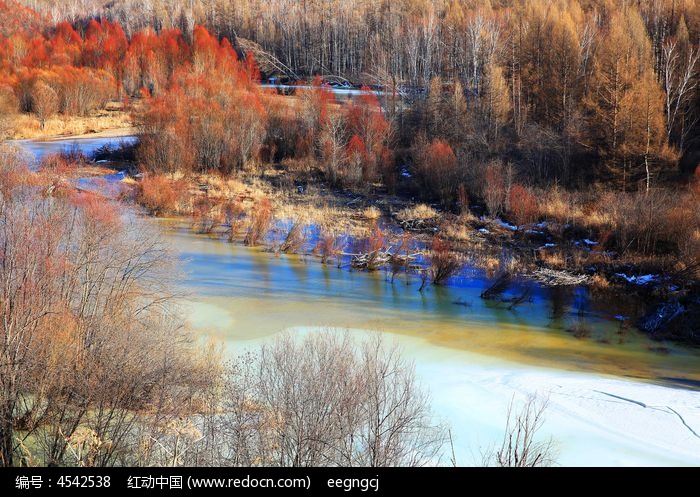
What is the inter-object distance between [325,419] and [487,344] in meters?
7.36

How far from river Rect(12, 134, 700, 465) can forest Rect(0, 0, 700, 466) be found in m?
0.85

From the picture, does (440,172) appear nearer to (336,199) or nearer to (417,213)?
(417,213)

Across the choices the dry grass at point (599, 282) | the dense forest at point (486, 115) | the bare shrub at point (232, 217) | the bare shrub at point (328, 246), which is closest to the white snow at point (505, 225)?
the dense forest at point (486, 115)

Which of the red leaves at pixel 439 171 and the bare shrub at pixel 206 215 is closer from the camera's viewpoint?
the bare shrub at pixel 206 215

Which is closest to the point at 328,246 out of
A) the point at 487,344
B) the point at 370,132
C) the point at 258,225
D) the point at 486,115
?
the point at 258,225

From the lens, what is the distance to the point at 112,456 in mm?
9461

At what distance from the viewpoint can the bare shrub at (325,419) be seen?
866 centimetres

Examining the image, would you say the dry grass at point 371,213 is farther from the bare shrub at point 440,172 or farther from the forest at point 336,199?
the bare shrub at point 440,172

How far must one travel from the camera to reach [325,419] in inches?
356

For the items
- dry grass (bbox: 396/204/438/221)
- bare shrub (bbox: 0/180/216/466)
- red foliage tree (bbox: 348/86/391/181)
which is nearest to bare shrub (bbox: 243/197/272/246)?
dry grass (bbox: 396/204/438/221)

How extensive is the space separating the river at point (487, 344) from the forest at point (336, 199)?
0.85m

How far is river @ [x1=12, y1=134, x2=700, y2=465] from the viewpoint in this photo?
10820 millimetres

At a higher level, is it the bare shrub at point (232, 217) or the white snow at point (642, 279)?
the bare shrub at point (232, 217)

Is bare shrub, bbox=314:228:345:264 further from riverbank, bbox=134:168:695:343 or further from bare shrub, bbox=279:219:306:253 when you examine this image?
bare shrub, bbox=279:219:306:253
